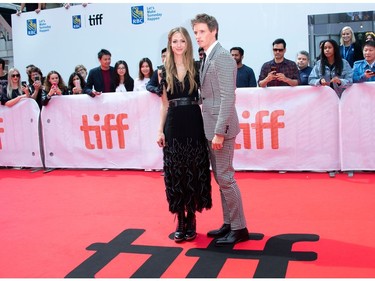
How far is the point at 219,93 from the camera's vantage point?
3.28 m

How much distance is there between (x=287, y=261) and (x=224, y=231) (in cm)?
70

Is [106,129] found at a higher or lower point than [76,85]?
lower

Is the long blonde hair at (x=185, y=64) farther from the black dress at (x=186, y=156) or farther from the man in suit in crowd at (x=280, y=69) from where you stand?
the man in suit in crowd at (x=280, y=69)

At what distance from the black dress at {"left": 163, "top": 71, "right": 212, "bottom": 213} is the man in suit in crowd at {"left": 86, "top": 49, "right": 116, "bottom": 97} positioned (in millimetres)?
3710

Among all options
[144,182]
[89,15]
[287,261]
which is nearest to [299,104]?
[144,182]

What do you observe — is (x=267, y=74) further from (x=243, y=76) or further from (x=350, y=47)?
(x=350, y=47)

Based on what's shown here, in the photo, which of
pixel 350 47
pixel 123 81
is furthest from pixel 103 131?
pixel 350 47

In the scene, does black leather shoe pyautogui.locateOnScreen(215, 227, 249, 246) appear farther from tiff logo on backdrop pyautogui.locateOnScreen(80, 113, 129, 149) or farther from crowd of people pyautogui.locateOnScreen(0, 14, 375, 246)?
tiff logo on backdrop pyautogui.locateOnScreen(80, 113, 129, 149)

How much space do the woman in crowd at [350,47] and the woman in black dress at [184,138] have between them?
384cm

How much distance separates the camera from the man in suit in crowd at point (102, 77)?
23.0 ft

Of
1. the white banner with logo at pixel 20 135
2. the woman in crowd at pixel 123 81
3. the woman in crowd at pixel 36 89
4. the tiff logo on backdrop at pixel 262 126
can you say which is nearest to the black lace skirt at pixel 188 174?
the tiff logo on backdrop at pixel 262 126

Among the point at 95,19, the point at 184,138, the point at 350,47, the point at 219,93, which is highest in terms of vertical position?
the point at 95,19

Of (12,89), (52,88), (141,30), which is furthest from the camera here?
(141,30)

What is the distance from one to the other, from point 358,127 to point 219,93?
2.87m
